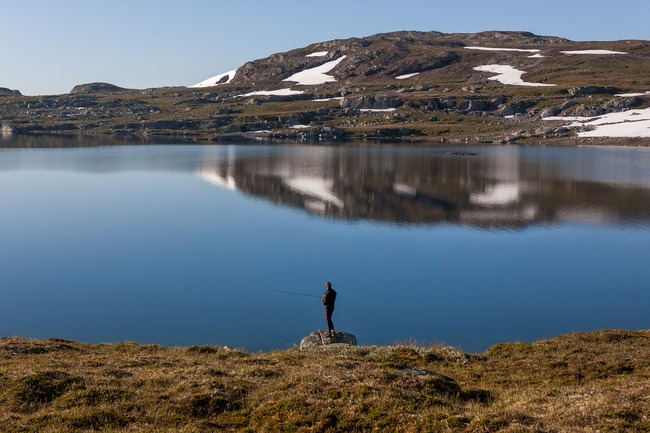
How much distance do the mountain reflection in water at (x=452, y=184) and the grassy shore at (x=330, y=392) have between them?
34.8 m

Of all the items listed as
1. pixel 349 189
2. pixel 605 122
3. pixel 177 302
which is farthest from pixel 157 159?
pixel 605 122

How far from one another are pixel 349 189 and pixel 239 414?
5976cm

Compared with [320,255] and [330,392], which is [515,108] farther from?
[330,392]

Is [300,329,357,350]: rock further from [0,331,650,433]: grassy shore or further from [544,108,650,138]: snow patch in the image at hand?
[544,108,650,138]: snow patch

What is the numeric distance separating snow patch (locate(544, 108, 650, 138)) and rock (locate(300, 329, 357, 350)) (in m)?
133

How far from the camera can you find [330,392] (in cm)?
1308

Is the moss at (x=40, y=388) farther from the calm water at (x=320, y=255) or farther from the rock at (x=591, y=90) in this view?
the rock at (x=591, y=90)

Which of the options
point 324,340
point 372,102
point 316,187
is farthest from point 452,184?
point 372,102

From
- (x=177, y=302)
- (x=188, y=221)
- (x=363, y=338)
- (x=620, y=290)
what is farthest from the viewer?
(x=188, y=221)

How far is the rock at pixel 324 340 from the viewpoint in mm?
22203

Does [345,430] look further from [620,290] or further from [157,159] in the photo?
[157,159]

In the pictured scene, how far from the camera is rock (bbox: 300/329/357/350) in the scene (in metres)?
22.2

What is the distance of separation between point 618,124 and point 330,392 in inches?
6046

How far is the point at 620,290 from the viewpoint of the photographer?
32906 mm
